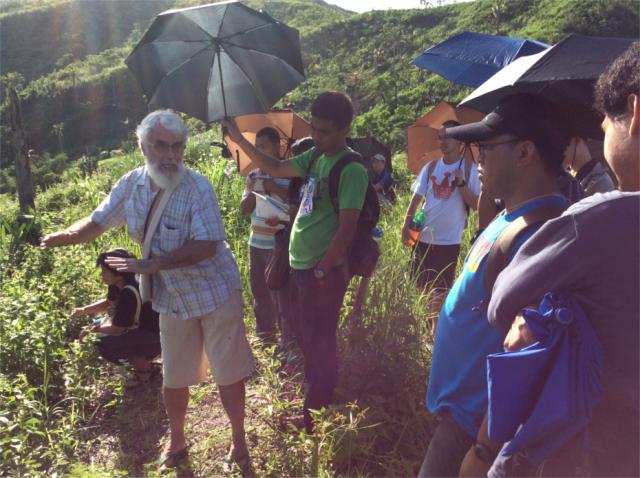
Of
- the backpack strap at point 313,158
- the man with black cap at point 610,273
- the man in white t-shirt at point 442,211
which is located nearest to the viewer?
the man with black cap at point 610,273

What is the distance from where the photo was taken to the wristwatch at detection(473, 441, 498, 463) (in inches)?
49.3

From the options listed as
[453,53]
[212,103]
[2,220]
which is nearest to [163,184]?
[212,103]

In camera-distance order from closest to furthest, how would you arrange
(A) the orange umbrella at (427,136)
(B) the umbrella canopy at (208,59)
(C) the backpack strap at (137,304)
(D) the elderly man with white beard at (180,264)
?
(D) the elderly man with white beard at (180,264) → (B) the umbrella canopy at (208,59) → (C) the backpack strap at (137,304) → (A) the orange umbrella at (427,136)

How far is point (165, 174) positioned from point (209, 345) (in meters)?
0.82

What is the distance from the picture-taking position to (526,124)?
54.4 inches

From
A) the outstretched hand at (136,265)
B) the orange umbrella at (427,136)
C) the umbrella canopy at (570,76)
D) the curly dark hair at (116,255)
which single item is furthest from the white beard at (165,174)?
the orange umbrella at (427,136)

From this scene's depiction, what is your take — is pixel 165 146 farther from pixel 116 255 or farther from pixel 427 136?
pixel 427 136

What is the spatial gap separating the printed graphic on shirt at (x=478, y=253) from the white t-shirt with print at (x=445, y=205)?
224cm

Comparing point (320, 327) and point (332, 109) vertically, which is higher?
point (332, 109)

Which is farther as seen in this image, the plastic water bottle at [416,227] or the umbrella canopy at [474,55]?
the plastic water bottle at [416,227]

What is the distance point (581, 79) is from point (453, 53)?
85.7 inches

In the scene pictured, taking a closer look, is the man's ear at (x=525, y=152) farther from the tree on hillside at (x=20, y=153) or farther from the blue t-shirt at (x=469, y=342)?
the tree on hillside at (x=20, y=153)

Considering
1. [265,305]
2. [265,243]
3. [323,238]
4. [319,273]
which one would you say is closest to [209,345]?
[319,273]

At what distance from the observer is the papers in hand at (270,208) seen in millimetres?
3551
